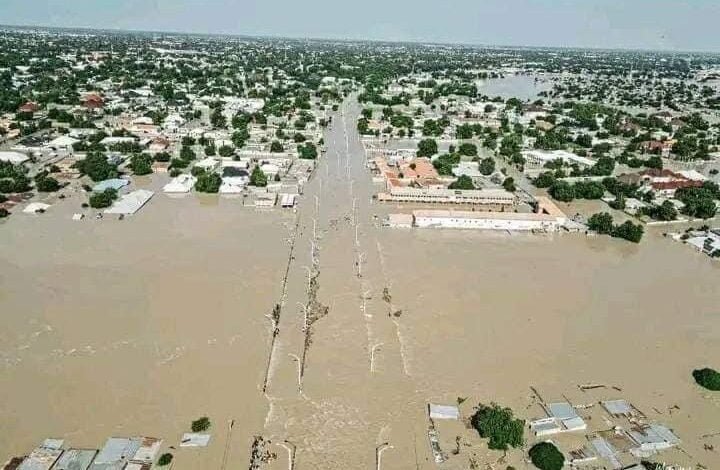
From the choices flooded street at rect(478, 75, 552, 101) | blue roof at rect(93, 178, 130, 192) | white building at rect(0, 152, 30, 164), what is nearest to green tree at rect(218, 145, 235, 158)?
blue roof at rect(93, 178, 130, 192)

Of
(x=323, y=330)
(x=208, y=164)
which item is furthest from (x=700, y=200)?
(x=208, y=164)

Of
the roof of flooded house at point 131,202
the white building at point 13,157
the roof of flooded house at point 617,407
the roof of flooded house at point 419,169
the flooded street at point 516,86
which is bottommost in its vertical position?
the roof of flooded house at point 617,407

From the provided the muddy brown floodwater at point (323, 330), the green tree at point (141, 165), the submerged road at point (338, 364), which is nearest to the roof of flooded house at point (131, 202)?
the muddy brown floodwater at point (323, 330)

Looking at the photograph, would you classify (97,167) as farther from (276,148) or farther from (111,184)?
(276,148)

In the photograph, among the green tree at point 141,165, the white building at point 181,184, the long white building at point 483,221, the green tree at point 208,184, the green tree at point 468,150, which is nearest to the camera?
the long white building at point 483,221

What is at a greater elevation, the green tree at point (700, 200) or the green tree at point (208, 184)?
the green tree at point (700, 200)

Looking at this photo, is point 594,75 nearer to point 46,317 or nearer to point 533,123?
point 533,123

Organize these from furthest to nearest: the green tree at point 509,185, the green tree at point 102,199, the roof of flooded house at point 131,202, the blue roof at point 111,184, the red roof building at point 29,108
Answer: the red roof building at point 29,108 → the green tree at point 509,185 → the blue roof at point 111,184 → the green tree at point 102,199 → the roof of flooded house at point 131,202

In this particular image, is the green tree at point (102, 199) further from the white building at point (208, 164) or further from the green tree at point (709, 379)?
the green tree at point (709, 379)
